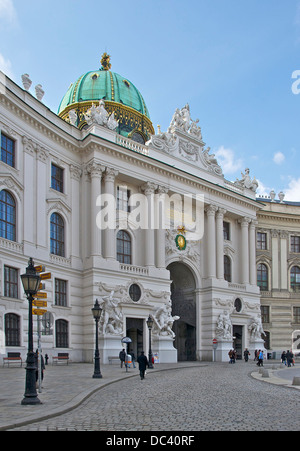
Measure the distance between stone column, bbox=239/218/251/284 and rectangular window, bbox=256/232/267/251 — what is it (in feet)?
18.1

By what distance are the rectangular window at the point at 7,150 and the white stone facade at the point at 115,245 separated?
259 mm

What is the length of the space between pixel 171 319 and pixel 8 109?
2016 cm

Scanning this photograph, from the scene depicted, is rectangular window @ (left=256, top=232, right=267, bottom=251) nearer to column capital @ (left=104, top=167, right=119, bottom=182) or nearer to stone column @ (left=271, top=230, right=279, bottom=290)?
stone column @ (left=271, top=230, right=279, bottom=290)

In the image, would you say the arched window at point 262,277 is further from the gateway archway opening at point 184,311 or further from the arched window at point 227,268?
the gateway archway opening at point 184,311

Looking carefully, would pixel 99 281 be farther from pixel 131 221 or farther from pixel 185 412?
pixel 185 412

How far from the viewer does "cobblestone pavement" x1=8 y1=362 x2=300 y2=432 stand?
416 inches

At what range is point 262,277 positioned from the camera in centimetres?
5806

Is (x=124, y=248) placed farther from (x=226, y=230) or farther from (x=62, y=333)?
(x=226, y=230)

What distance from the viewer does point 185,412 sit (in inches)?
494

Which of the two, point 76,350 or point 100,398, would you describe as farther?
point 76,350

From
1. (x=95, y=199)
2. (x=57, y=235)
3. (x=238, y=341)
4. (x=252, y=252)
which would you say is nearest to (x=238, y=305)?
(x=238, y=341)

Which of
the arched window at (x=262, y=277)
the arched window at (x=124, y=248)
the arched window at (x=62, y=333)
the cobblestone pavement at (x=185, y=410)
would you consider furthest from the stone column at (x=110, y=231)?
the arched window at (x=262, y=277)

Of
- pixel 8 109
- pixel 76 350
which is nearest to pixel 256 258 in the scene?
pixel 76 350

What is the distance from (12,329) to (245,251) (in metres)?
28.3
